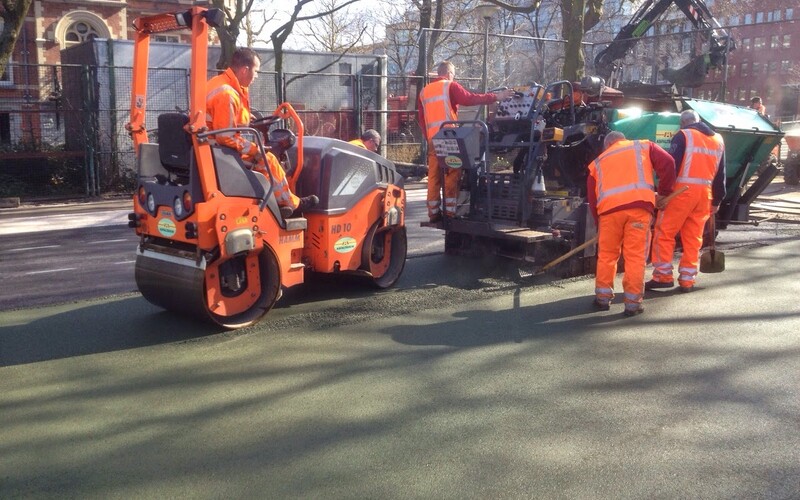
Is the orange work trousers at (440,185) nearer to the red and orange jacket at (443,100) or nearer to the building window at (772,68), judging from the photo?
the red and orange jacket at (443,100)

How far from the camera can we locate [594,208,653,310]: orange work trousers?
20.7 ft

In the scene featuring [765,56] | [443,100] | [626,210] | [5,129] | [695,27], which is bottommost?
[626,210]

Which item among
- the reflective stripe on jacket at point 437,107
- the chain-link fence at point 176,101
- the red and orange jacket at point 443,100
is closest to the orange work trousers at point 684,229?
the red and orange jacket at point 443,100

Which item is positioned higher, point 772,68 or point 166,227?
point 772,68

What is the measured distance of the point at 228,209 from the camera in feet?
17.7

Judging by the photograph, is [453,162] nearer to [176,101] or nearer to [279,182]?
[279,182]

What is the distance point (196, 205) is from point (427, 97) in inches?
154

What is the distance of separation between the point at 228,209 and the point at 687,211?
432cm

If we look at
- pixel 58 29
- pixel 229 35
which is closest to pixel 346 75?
pixel 229 35

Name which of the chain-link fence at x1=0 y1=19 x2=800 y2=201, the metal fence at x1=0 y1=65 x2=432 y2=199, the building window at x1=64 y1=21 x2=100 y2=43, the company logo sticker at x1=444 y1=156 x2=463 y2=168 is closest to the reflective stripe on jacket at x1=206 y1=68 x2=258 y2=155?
the company logo sticker at x1=444 y1=156 x2=463 y2=168

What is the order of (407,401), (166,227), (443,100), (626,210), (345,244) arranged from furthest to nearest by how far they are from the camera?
(443,100) → (345,244) → (626,210) → (166,227) → (407,401)

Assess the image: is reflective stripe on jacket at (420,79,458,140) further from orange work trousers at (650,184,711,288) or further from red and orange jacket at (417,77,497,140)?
orange work trousers at (650,184,711,288)

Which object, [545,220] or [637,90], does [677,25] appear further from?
[545,220]

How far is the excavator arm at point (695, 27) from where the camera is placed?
16359mm
